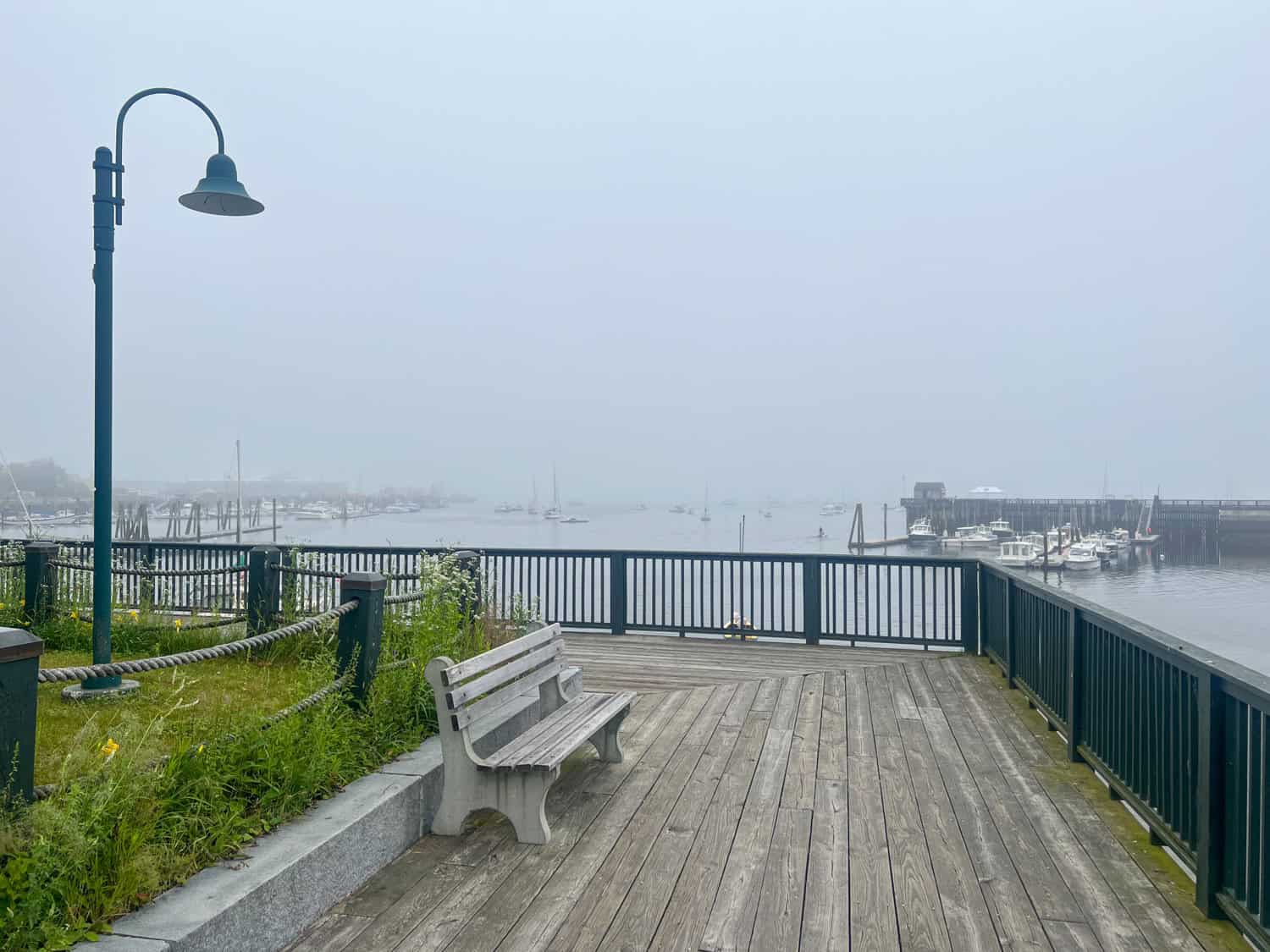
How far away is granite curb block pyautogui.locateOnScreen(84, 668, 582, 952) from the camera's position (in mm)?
2217

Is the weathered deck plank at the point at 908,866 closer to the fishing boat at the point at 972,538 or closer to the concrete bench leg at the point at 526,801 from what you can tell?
the concrete bench leg at the point at 526,801

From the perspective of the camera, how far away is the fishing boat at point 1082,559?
54281mm

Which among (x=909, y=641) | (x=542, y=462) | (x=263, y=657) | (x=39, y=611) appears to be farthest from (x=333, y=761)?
(x=542, y=462)

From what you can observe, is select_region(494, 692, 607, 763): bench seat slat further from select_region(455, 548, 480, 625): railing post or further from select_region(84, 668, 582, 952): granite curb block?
select_region(455, 548, 480, 625): railing post

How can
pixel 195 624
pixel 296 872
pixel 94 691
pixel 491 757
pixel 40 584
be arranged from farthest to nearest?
pixel 40 584
pixel 195 624
pixel 94 691
pixel 491 757
pixel 296 872

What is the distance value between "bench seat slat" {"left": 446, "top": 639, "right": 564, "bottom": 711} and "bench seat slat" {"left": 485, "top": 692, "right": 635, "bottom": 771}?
0.28 meters

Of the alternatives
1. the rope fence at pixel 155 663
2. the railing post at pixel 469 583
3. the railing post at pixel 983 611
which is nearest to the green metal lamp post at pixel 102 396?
the rope fence at pixel 155 663

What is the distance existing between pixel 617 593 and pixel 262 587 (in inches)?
160

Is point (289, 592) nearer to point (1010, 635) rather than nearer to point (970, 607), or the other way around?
point (1010, 635)

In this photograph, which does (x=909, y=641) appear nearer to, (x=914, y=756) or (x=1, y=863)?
(x=914, y=756)

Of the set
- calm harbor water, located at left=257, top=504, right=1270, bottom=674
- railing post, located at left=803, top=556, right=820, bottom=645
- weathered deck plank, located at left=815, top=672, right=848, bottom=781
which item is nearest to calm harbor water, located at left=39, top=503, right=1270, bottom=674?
calm harbor water, located at left=257, top=504, right=1270, bottom=674

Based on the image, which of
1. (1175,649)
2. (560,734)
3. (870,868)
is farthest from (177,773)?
(1175,649)

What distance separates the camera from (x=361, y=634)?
395 cm

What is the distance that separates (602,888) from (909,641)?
5.95m
